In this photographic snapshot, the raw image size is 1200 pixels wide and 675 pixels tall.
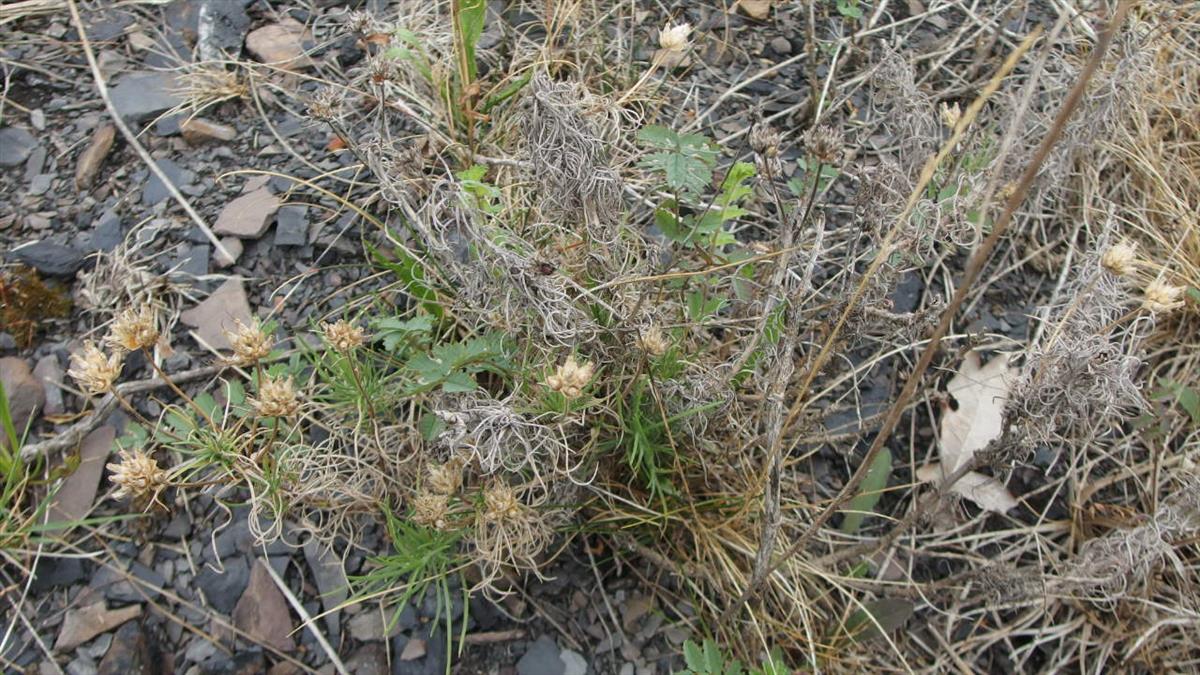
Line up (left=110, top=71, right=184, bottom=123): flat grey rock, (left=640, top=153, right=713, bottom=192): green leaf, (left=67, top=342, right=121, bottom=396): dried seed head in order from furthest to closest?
(left=110, top=71, right=184, bottom=123): flat grey rock
(left=640, top=153, right=713, bottom=192): green leaf
(left=67, top=342, right=121, bottom=396): dried seed head

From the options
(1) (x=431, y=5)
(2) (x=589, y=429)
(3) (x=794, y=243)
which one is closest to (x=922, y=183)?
(3) (x=794, y=243)

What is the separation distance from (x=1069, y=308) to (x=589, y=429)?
0.93 meters

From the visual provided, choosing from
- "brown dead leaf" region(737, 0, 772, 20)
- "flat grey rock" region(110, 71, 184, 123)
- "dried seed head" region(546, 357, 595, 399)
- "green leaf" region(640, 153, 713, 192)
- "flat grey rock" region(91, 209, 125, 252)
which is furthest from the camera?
"brown dead leaf" region(737, 0, 772, 20)

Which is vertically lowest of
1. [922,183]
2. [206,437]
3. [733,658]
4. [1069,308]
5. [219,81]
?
[733,658]

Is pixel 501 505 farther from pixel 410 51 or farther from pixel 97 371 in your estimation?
pixel 410 51

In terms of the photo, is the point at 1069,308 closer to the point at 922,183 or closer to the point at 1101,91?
the point at 922,183

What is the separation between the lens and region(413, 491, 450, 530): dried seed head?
1754 millimetres

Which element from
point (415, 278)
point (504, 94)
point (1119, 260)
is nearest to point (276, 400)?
point (415, 278)

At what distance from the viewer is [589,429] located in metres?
1.94

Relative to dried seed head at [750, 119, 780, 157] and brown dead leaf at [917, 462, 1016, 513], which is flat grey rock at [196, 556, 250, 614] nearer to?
dried seed head at [750, 119, 780, 157]

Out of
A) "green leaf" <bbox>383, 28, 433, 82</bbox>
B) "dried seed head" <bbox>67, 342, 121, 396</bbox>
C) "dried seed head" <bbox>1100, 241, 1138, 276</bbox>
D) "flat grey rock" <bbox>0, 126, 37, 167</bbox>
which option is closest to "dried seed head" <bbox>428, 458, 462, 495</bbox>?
"dried seed head" <bbox>67, 342, 121, 396</bbox>

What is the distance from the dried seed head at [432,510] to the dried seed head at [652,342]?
45 centimetres

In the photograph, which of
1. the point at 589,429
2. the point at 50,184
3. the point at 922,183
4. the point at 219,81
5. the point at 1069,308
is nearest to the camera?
the point at 922,183

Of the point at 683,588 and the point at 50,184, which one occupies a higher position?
the point at 50,184
